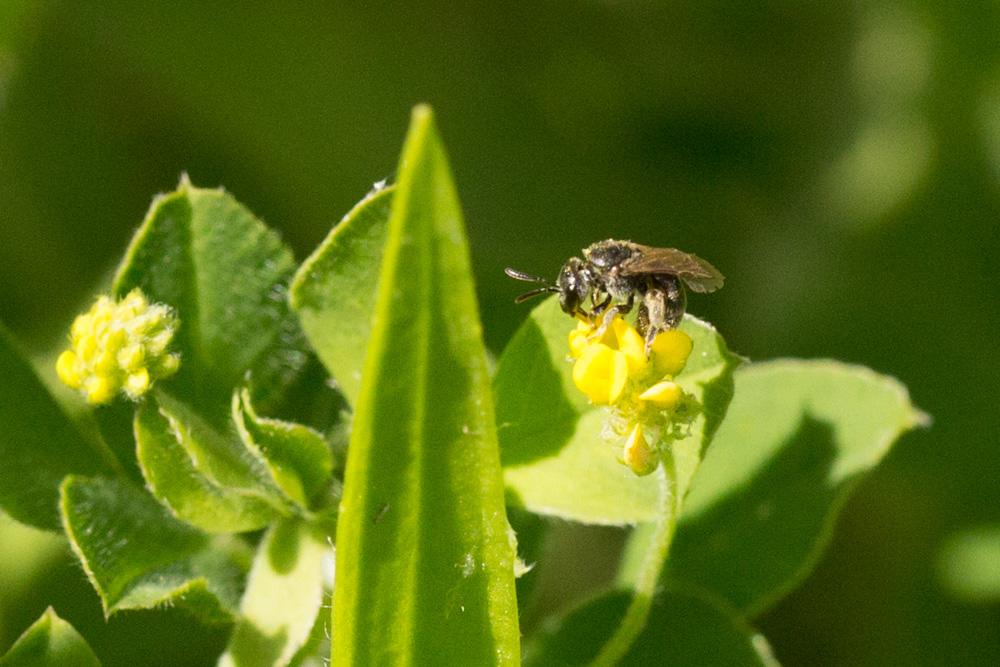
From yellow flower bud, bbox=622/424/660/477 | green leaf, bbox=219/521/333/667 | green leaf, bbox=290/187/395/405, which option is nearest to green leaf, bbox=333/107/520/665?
yellow flower bud, bbox=622/424/660/477

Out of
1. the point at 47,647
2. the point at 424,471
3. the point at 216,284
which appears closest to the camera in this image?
the point at 424,471

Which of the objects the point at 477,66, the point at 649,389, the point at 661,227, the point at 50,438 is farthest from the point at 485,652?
the point at 477,66

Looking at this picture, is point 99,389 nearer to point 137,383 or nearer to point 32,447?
point 137,383

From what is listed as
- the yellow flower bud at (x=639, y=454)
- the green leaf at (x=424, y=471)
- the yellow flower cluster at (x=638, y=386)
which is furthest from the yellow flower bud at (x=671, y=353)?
the green leaf at (x=424, y=471)

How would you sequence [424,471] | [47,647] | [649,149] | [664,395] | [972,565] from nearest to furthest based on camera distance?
[424,471], [664,395], [47,647], [972,565], [649,149]

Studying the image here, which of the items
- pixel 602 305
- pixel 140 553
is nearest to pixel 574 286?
pixel 602 305

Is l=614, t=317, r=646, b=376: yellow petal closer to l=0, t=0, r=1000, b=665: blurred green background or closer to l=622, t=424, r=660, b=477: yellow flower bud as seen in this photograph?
l=622, t=424, r=660, b=477: yellow flower bud

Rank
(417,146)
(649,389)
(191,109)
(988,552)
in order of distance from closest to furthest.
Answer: (417,146) → (649,389) → (988,552) → (191,109)

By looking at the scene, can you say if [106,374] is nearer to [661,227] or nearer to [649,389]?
[649,389]
